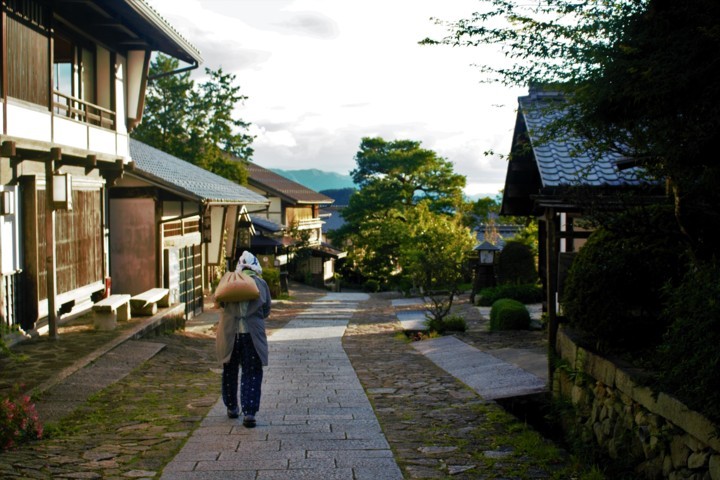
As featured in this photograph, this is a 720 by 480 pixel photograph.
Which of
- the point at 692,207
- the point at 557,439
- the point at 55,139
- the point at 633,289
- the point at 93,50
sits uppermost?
the point at 93,50

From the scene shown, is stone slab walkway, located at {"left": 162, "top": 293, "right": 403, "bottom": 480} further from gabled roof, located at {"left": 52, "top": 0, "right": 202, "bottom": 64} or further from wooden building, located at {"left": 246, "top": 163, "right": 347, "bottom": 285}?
wooden building, located at {"left": 246, "top": 163, "right": 347, "bottom": 285}

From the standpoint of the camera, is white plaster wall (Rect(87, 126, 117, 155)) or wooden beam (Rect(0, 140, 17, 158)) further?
white plaster wall (Rect(87, 126, 117, 155))

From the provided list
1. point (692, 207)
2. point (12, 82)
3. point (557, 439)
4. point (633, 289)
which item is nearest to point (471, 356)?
point (557, 439)

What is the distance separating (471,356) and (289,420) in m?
5.83

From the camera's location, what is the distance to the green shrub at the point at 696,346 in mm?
4855

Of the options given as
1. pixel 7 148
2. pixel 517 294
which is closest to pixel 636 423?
pixel 7 148

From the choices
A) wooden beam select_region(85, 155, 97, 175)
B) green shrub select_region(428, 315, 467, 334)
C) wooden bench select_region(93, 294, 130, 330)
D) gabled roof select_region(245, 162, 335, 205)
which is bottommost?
green shrub select_region(428, 315, 467, 334)

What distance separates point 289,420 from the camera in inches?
323

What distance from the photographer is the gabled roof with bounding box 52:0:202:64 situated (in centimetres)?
1434

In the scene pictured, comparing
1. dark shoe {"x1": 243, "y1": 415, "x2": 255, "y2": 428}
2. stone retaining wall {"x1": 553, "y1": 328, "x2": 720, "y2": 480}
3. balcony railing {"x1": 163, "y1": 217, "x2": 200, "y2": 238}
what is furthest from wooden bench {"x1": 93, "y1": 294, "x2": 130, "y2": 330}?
stone retaining wall {"x1": 553, "y1": 328, "x2": 720, "y2": 480}

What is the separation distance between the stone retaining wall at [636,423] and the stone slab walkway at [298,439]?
195cm

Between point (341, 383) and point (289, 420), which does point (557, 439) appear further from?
point (341, 383)

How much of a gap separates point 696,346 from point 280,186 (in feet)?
167

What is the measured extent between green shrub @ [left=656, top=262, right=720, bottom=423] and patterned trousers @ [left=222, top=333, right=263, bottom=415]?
4.02 m
